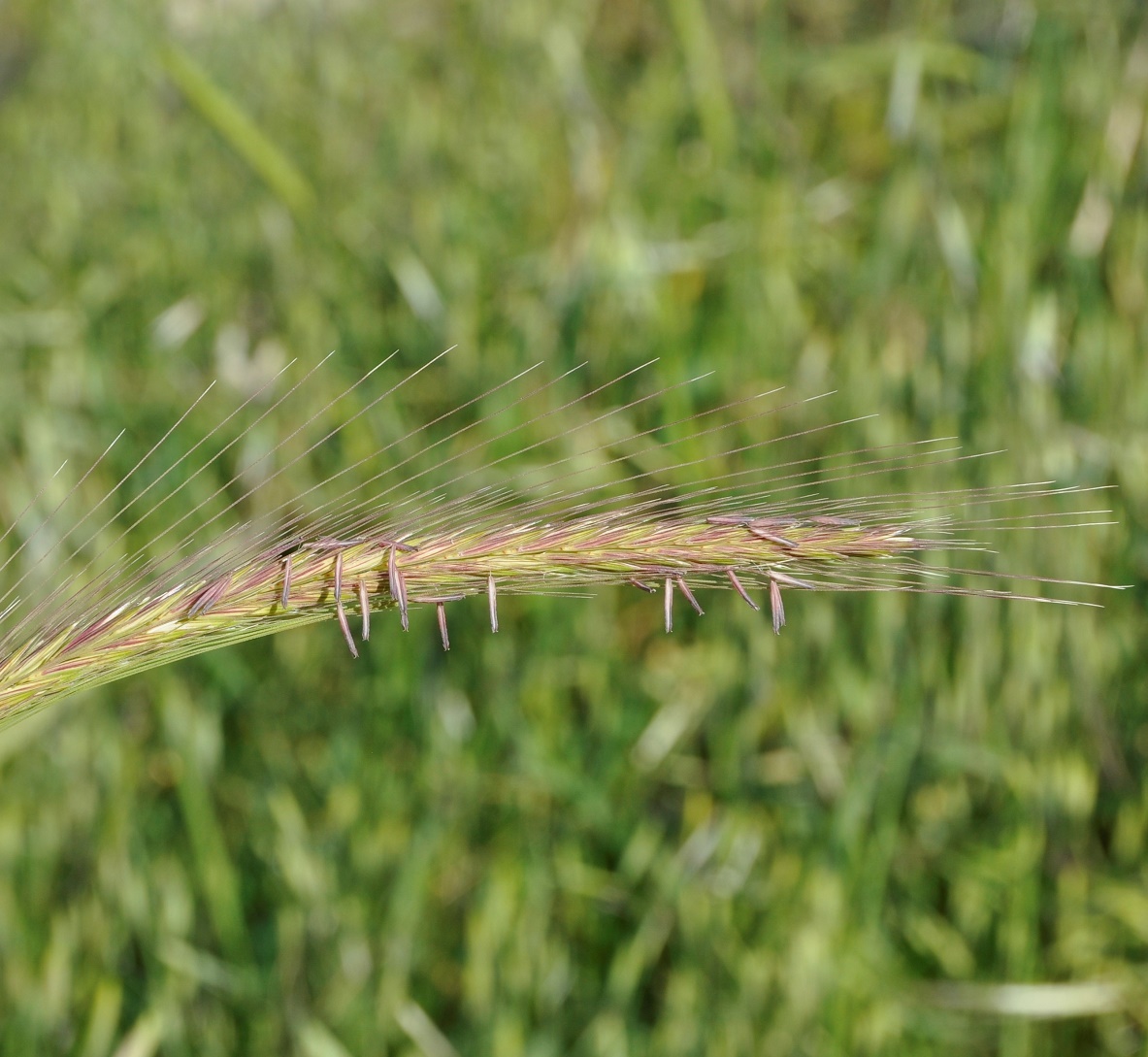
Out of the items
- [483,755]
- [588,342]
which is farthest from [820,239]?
[483,755]

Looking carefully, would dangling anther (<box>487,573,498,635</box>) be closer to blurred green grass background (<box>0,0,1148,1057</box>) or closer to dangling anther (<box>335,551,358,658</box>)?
dangling anther (<box>335,551,358,658</box>)

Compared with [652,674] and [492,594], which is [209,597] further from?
[652,674]

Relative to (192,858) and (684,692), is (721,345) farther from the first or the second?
(192,858)

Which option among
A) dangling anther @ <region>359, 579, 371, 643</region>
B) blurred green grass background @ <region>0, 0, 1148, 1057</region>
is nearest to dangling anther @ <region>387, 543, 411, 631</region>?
dangling anther @ <region>359, 579, 371, 643</region>

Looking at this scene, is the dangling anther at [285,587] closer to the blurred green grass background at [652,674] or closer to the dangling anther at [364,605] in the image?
the dangling anther at [364,605]

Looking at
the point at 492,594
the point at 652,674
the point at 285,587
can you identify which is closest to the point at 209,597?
the point at 285,587

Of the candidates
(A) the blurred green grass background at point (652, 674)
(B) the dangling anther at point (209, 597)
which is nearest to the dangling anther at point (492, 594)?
(B) the dangling anther at point (209, 597)
